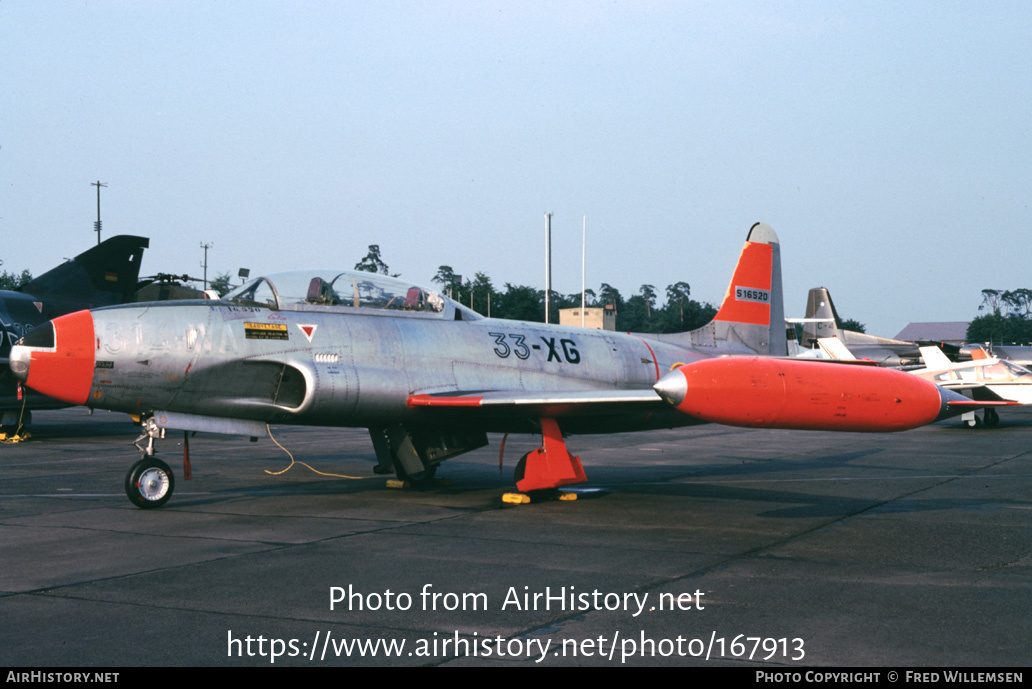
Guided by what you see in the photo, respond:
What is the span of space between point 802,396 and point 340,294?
6.05 metres

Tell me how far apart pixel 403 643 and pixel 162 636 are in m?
1.51

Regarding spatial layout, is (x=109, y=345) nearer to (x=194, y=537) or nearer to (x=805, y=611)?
(x=194, y=537)

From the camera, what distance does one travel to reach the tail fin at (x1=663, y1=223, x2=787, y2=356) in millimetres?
15797

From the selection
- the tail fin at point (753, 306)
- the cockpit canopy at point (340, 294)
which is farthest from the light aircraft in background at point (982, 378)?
the cockpit canopy at point (340, 294)

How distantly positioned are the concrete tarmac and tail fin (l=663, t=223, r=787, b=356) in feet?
8.47

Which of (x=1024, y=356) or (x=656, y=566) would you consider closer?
(x=656, y=566)

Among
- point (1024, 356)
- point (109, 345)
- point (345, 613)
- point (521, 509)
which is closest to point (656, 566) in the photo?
point (345, 613)

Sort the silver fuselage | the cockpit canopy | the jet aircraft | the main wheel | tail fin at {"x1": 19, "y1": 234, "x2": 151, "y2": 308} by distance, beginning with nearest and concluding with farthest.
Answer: the jet aircraft < the silver fuselage < the main wheel < the cockpit canopy < tail fin at {"x1": 19, "y1": 234, "x2": 151, "y2": 308}

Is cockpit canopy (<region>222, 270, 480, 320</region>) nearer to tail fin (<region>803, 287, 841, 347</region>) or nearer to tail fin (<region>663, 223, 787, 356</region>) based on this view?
tail fin (<region>663, 223, 787, 356</region>)

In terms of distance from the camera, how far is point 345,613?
6.05 metres

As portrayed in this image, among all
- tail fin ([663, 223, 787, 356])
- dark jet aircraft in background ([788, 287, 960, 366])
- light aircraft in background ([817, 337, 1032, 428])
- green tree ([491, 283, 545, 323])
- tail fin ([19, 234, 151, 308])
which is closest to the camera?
tail fin ([663, 223, 787, 356])

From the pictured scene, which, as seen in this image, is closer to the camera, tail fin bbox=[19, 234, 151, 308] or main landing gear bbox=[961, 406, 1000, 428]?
tail fin bbox=[19, 234, 151, 308]

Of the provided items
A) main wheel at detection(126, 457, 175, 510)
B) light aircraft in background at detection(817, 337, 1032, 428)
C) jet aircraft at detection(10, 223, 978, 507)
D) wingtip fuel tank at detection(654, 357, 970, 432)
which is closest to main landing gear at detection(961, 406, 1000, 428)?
light aircraft in background at detection(817, 337, 1032, 428)

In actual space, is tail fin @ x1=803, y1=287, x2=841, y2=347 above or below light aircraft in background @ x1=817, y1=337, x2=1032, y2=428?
above
